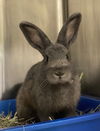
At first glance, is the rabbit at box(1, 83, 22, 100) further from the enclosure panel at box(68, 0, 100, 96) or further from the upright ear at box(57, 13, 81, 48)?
the upright ear at box(57, 13, 81, 48)

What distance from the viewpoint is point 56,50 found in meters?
1.53

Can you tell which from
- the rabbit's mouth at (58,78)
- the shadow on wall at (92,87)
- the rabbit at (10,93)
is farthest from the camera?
the rabbit at (10,93)

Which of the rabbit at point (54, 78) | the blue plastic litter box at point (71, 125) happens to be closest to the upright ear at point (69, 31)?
the rabbit at point (54, 78)

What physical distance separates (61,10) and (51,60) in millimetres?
975

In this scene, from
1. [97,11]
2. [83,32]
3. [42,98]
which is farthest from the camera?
[83,32]

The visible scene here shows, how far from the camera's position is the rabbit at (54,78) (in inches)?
57.9

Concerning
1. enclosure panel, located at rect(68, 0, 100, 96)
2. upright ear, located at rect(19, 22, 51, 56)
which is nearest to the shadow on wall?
enclosure panel, located at rect(68, 0, 100, 96)

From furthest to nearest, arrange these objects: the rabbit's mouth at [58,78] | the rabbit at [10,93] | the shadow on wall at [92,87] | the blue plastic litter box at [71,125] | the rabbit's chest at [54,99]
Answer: the rabbit at [10,93] → the shadow on wall at [92,87] → the rabbit's chest at [54,99] → the rabbit's mouth at [58,78] → the blue plastic litter box at [71,125]

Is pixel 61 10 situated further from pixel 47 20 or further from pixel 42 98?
pixel 42 98

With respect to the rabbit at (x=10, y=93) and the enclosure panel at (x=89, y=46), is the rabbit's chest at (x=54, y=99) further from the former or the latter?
the rabbit at (x=10, y=93)

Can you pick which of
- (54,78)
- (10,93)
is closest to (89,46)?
(10,93)

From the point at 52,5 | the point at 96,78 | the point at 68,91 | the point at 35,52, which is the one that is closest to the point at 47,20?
the point at 52,5

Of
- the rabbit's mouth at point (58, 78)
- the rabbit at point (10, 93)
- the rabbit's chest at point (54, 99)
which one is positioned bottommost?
the rabbit at point (10, 93)

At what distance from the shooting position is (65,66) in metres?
1.46
